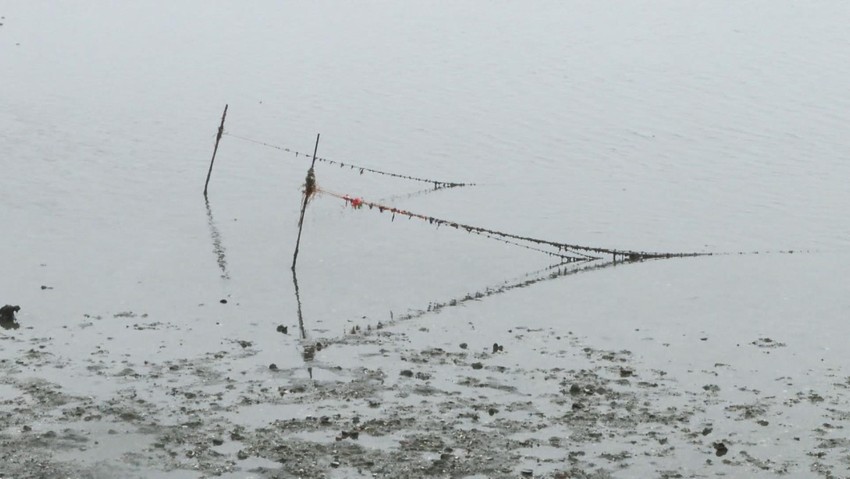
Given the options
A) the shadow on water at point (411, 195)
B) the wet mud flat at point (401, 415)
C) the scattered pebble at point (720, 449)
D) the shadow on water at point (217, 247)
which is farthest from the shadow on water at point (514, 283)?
the shadow on water at point (411, 195)

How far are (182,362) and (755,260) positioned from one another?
77.0 feet

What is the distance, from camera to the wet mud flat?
20.4m

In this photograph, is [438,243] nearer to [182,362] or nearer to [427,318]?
[427,318]

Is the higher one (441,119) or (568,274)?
(441,119)

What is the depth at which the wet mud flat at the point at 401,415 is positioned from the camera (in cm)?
2039

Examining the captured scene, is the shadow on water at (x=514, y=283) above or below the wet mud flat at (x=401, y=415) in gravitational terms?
above

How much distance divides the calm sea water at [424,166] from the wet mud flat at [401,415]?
1737 mm

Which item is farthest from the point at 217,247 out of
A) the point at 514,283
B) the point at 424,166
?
the point at 424,166

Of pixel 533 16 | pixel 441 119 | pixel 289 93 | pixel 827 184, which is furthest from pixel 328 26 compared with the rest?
pixel 827 184

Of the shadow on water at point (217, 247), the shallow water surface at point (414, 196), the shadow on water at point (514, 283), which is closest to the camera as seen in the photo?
the shallow water surface at point (414, 196)

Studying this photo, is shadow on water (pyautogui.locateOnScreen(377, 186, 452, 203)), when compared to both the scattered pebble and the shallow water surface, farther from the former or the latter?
the scattered pebble

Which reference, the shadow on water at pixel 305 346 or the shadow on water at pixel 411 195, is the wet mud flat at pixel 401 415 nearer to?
the shadow on water at pixel 305 346

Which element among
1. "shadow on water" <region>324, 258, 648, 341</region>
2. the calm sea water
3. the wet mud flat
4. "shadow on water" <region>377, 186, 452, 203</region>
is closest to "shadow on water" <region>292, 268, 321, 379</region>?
the wet mud flat

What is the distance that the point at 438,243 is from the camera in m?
41.5
